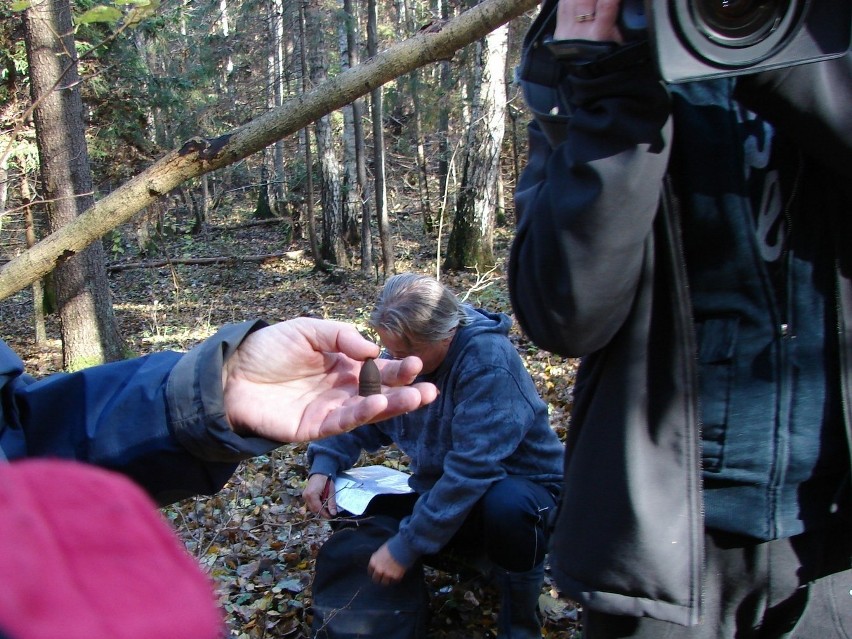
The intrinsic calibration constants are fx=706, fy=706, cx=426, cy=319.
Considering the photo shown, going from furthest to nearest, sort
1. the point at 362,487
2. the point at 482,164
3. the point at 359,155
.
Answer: the point at 359,155 < the point at 482,164 < the point at 362,487

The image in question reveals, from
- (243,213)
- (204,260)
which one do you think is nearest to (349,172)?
(204,260)

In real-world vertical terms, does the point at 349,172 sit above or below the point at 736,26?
above

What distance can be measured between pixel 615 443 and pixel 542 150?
0.62 metres

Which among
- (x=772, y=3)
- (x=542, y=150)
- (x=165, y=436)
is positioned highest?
(x=772, y=3)

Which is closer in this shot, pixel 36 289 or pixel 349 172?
pixel 36 289

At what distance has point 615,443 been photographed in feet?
4.47

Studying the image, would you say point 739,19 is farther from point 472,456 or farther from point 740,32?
point 472,456

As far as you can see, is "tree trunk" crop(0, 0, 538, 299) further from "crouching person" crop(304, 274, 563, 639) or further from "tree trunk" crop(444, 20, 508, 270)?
"tree trunk" crop(444, 20, 508, 270)

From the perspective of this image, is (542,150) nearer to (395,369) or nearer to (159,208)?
(395,369)

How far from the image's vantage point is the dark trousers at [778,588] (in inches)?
54.9

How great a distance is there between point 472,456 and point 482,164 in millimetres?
8454

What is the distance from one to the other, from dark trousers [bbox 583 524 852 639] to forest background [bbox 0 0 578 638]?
1.60m

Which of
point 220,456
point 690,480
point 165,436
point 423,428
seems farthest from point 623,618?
point 423,428

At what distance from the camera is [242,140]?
8.63 ft
